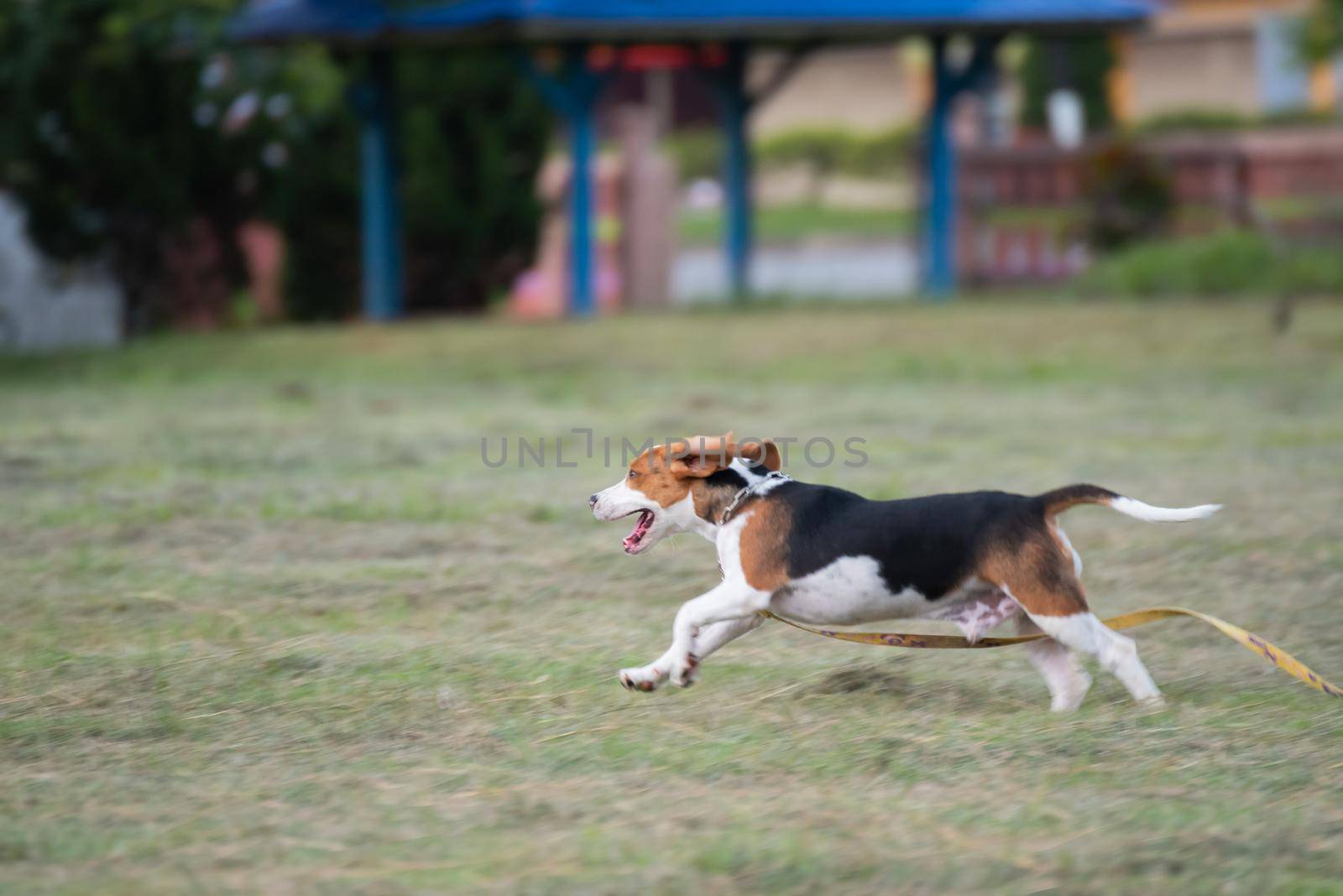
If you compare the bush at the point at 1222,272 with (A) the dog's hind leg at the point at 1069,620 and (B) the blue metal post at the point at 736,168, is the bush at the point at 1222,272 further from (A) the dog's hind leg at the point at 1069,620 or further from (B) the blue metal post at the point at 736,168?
(A) the dog's hind leg at the point at 1069,620


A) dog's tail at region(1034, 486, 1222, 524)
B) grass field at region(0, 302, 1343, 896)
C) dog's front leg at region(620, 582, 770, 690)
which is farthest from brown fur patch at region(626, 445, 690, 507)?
dog's tail at region(1034, 486, 1222, 524)

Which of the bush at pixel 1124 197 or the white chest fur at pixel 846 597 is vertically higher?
the bush at pixel 1124 197

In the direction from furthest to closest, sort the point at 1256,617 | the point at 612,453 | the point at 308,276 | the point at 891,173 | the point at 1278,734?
the point at 891,173, the point at 308,276, the point at 612,453, the point at 1256,617, the point at 1278,734

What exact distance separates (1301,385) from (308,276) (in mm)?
10659

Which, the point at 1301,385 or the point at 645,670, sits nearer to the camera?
the point at 645,670

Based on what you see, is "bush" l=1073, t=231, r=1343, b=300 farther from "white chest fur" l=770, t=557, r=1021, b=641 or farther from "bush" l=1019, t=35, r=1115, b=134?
"bush" l=1019, t=35, r=1115, b=134

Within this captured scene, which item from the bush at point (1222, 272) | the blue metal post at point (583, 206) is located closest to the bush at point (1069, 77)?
the bush at point (1222, 272)

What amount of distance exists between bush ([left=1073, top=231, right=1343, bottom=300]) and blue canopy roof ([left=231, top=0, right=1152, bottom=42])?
2602 millimetres

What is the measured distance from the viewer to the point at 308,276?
1912cm

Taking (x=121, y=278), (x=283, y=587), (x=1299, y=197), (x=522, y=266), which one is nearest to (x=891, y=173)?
(x=1299, y=197)

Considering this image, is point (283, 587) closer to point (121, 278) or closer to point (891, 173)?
point (121, 278)

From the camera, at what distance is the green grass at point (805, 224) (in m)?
34.2

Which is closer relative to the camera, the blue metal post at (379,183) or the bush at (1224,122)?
the blue metal post at (379,183)

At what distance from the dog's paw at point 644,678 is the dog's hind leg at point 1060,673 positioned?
1026 mm
